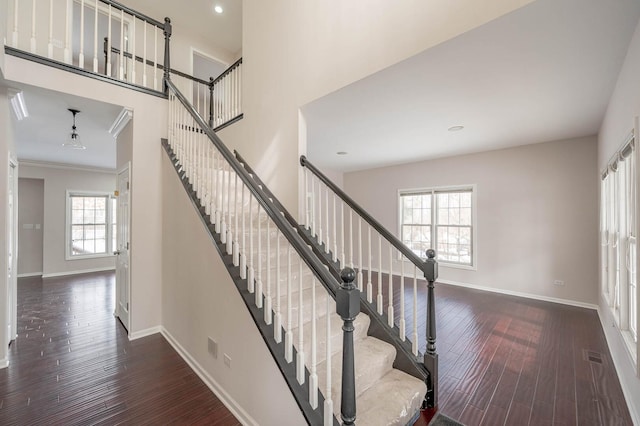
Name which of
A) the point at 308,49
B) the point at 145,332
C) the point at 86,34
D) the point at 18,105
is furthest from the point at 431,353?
the point at 86,34

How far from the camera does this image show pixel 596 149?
3891mm

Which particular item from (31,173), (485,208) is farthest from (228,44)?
(485,208)

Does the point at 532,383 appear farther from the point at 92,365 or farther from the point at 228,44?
the point at 228,44

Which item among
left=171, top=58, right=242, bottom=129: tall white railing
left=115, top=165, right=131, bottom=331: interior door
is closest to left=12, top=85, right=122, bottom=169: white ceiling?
left=115, top=165, right=131, bottom=331: interior door

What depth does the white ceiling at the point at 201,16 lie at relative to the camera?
4449 millimetres

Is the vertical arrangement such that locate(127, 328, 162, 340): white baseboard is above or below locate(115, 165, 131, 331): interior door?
below

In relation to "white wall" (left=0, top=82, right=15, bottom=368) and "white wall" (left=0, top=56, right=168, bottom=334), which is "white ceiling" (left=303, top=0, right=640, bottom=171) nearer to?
"white wall" (left=0, top=56, right=168, bottom=334)

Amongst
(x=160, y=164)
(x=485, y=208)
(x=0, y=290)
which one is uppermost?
(x=160, y=164)

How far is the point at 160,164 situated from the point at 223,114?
54.9 inches

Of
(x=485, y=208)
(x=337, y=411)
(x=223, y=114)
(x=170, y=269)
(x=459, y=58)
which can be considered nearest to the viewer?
(x=337, y=411)

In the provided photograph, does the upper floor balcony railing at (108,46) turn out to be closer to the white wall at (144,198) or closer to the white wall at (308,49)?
the white wall at (144,198)

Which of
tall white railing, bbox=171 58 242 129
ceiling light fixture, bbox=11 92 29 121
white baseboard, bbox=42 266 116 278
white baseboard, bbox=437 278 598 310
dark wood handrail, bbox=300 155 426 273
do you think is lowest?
white baseboard, bbox=42 266 116 278

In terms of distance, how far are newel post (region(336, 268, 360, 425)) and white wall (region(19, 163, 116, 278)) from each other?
859 centimetres

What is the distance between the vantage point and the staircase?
1293 millimetres
